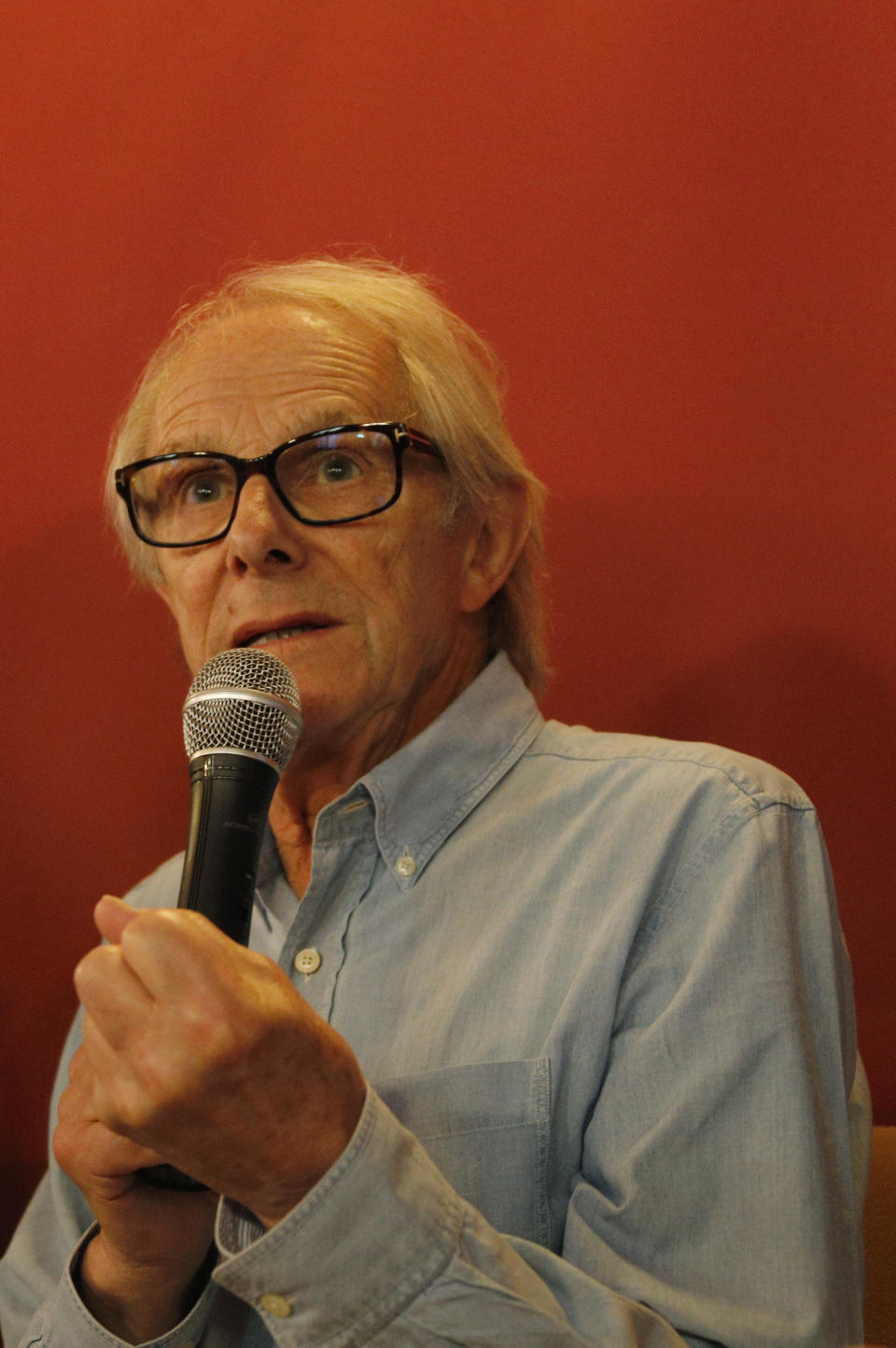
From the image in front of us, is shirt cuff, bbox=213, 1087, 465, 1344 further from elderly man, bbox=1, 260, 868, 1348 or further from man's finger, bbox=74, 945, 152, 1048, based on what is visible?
man's finger, bbox=74, 945, 152, 1048

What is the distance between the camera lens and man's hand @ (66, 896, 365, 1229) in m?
0.76

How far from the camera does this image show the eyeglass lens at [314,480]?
1.39m

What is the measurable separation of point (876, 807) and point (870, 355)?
587 mm

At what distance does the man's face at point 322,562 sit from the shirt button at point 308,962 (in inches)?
9.1

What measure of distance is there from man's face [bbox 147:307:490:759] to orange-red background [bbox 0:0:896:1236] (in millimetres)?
361

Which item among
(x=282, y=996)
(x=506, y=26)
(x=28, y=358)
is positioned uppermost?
(x=506, y=26)

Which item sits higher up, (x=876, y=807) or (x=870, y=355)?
(x=870, y=355)

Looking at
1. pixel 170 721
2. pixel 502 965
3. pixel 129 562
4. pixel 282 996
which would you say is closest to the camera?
pixel 282 996

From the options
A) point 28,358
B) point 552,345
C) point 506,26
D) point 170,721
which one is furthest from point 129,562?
point 506,26

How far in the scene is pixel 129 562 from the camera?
5.78ft

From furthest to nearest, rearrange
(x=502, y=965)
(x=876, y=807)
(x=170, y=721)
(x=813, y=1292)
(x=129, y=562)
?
(x=170, y=721), (x=129, y=562), (x=876, y=807), (x=502, y=965), (x=813, y=1292)

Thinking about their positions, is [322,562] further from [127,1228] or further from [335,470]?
[127,1228]

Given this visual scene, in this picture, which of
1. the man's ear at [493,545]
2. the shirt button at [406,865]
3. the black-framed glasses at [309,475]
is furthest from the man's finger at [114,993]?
the man's ear at [493,545]

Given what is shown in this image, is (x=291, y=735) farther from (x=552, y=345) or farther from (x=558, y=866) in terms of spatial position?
(x=552, y=345)
